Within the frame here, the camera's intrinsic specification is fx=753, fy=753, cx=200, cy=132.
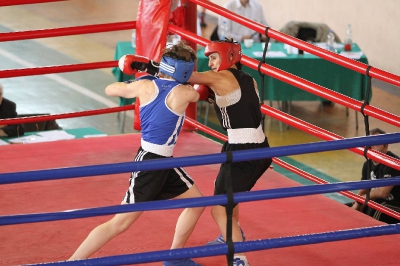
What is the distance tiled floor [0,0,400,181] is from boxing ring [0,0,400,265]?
4.23 m

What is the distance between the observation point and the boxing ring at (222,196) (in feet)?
9.20

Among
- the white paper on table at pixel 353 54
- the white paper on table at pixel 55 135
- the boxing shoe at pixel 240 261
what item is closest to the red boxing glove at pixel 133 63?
the boxing shoe at pixel 240 261

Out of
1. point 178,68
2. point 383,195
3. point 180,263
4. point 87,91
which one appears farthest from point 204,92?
point 87,91

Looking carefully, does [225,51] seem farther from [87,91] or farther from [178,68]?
[87,91]

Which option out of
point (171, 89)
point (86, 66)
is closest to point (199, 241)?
point (171, 89)

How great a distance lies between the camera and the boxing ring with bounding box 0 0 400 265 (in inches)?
110

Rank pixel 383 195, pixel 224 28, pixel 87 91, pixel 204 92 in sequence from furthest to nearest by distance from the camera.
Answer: pixel 87 91, pixel 224 28, pixel 383 195, pixel 204 92

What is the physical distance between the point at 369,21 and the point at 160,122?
9.21 metres

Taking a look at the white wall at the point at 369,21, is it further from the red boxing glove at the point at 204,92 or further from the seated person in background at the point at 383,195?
the red boxing glove at the point at 204,92

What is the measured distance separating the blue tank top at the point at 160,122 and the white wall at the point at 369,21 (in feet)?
28.7

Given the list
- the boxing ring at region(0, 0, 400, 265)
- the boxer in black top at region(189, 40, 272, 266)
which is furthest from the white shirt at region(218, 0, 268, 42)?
the boxer in black top at region(189, 40, 272, 266)

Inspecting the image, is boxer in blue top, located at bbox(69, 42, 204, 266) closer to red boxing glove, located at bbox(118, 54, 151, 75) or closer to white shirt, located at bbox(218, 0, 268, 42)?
red boxing glove, located at bbox(118, 54, 151, 75)

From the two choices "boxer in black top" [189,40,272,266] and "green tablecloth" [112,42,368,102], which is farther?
"green tablecloth" [112,42,368,102]

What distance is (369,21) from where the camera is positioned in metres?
12.0
